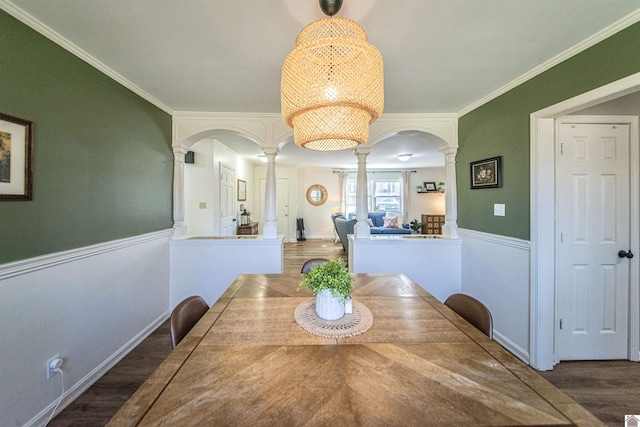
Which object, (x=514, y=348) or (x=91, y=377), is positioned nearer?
(x=91, y=377)

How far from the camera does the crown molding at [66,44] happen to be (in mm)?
1385

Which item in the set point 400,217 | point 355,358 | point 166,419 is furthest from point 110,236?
point 400,217

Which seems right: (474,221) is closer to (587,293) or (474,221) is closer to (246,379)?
(587,293)

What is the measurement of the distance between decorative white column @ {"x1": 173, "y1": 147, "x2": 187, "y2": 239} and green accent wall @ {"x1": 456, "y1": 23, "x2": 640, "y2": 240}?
3.41 meters

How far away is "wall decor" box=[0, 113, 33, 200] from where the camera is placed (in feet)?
4.45

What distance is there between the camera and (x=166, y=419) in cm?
69

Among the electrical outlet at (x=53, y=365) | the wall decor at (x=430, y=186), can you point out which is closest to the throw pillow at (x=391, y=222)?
the wall decor at (x=430, y=186)

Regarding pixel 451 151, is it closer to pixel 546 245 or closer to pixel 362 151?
pixel 362 151

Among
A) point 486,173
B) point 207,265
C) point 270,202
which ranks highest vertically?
point 486,173

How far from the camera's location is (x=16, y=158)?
1413mm

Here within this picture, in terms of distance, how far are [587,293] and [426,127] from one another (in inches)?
87.0

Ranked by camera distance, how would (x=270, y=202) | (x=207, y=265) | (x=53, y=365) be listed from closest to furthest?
(x=53, y=365) → (x=207, y=265) → (x=270, y=202)

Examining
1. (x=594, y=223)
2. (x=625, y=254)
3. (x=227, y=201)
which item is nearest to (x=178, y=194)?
(x=227, y=201)

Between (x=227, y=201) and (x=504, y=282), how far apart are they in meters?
4.60
